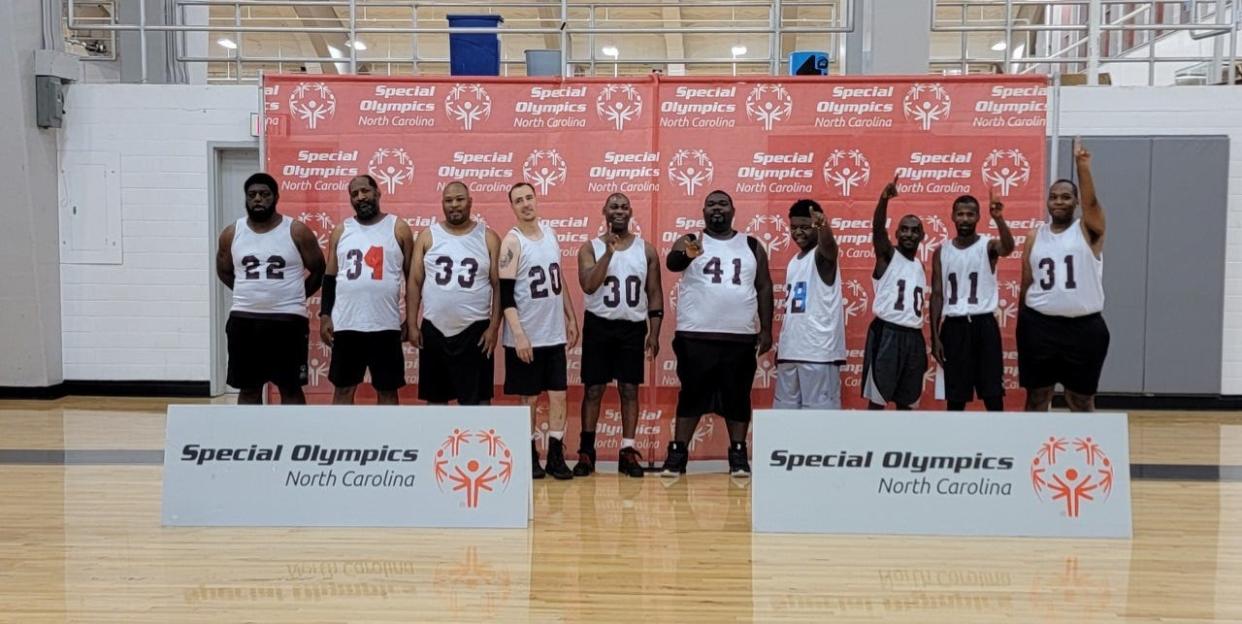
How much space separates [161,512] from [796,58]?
194 inches

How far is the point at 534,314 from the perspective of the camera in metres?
6.80

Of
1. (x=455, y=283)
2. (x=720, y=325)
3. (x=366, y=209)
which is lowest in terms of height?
(x=720, y=325)

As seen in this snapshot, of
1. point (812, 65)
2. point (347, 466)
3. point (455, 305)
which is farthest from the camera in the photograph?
point (812, 65)

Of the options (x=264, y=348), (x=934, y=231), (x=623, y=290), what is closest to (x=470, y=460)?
(x=623, y=290)

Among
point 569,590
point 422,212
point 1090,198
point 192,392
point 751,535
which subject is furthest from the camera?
point 192,392

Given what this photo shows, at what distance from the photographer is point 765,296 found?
6.91 metres

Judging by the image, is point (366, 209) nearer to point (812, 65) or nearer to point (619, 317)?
point (619, 317)

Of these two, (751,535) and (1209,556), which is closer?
(1209,556)

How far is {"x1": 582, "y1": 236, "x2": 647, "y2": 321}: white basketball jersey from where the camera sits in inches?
269

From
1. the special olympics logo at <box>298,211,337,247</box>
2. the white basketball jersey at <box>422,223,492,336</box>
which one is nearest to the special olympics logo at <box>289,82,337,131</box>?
the special olympics logo at <box>298,211,337,247</box>

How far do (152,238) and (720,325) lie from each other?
228 inches

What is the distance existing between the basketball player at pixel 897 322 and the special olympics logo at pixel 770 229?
0.56 m

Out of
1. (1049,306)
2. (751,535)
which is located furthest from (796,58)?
(751,535)

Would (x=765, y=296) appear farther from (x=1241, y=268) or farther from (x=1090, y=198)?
(x=1241, y=268)
